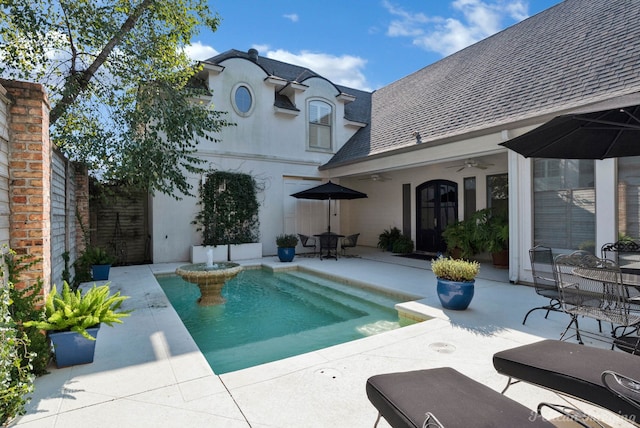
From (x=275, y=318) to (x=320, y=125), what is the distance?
8.67 metres

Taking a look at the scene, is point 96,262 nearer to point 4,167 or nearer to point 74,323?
point 74,323

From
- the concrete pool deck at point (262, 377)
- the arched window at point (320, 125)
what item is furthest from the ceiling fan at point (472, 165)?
the concrete pool deck at point (262, 377)

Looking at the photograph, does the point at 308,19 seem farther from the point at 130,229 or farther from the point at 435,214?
the point at 130,229

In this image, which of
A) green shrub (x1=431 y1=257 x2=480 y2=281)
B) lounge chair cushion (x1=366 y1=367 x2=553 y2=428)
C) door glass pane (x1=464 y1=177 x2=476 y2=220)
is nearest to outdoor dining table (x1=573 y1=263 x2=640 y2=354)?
green shrub (x1=431 y1=257 x2=480 y2=281)

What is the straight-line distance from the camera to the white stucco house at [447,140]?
5.60 metres

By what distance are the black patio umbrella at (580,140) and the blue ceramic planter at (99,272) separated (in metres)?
7.74

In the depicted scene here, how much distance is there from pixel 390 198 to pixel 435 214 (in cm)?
210

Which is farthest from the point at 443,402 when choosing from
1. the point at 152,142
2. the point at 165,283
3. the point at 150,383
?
the point at 165,283

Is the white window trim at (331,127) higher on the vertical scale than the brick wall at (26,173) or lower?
higher

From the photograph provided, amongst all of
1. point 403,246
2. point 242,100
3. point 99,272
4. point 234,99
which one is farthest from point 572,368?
point 242,100

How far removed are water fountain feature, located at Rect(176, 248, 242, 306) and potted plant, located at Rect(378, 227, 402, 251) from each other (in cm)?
744

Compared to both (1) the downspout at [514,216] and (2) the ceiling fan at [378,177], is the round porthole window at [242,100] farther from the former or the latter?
(1) the downspout at [514,216]

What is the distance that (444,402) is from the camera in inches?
67.0

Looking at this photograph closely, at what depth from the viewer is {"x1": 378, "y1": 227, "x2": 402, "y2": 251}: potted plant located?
1204 centimetres
